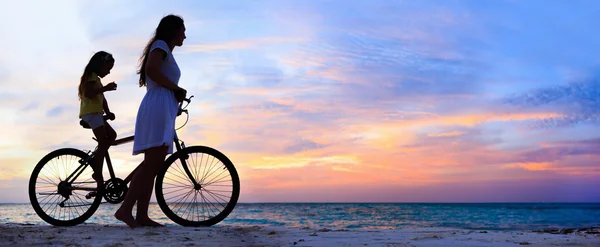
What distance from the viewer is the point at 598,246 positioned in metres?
4.10

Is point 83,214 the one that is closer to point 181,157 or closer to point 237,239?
point 181,157

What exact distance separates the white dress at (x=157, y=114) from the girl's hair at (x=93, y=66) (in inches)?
32.1

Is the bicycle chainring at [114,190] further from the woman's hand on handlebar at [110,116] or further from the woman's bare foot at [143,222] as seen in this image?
the woman's hand on handlebar at [110,116]

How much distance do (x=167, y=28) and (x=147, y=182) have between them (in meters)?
1.48

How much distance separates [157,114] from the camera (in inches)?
186

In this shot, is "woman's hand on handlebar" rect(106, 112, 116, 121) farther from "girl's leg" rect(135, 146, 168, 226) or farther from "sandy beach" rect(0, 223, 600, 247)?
"sandy beach" rect(0, 223, 600, 247)

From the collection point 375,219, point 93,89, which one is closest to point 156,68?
point 93,89

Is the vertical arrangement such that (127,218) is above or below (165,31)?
below

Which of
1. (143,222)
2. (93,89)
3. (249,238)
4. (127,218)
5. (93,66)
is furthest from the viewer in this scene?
(93,66)

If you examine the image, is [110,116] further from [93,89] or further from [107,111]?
[93,89]

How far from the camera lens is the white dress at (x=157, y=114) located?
4719 mm

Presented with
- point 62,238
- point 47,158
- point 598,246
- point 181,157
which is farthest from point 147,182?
point 598,246

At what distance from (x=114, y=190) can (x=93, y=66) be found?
4.30 feet

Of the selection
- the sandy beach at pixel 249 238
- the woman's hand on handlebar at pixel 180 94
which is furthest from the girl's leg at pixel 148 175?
the woman's hand on handlebar at pixel 180 94
